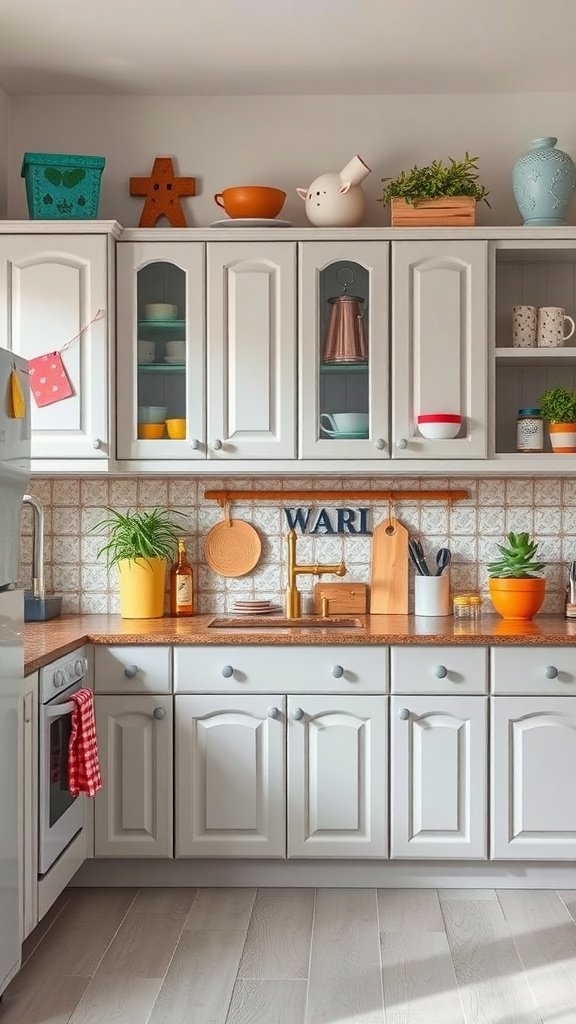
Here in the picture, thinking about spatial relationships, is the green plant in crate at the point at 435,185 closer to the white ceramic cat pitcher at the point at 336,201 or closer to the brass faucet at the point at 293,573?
the white ceramic cat pitcher at the point at 336,201

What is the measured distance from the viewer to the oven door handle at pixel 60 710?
299 cm

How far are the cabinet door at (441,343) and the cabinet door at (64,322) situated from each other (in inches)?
37.7

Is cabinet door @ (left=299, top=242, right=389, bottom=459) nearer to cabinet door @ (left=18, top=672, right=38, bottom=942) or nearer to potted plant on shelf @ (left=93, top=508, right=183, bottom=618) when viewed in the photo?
potted plant on shelf @ (left=93, top=508, right=183, bottom=618)

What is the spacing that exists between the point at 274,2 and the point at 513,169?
1039mm

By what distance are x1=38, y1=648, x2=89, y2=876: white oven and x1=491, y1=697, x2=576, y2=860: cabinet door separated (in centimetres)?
128

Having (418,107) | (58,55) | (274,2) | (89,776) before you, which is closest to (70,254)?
(58,55)

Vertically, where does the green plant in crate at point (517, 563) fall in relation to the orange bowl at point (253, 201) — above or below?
below

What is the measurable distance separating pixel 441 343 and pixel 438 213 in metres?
0.43

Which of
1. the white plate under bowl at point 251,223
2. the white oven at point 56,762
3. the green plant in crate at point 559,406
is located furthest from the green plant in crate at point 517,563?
the white oven at point 56,762

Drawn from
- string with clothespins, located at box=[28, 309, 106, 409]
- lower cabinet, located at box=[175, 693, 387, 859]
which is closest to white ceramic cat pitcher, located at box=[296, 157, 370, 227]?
string with clothespins, located at box=[28, 309, 106, 409]

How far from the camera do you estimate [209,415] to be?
362cm

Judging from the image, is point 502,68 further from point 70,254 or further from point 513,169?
point 70,254

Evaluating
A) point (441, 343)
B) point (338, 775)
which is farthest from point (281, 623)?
point (441, 343)

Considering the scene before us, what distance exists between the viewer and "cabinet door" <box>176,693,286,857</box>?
3424mm
